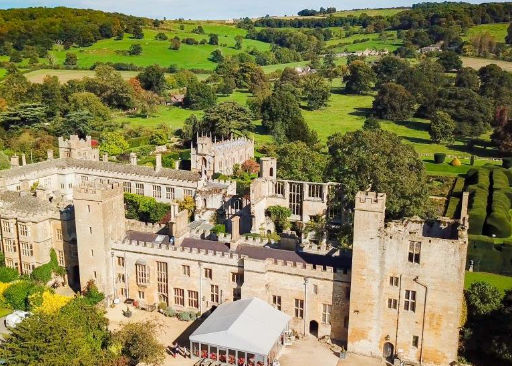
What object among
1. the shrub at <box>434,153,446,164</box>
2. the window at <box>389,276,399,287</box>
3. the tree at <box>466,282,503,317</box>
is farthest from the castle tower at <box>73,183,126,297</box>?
the shrub at <box>434,153,446,164</box>

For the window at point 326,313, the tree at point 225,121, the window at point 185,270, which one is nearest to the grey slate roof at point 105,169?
the window at point 185,270

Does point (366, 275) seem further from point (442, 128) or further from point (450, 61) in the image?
point (450, 61)

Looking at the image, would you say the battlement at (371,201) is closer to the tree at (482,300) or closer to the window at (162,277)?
the tree at (482,300)

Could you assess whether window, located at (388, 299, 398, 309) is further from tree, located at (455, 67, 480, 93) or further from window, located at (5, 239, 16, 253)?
tree, located at (455, 67, 480, 93)

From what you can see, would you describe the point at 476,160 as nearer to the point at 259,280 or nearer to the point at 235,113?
the point at 235,113

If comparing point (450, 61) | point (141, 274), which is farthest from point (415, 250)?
point (450, 61)

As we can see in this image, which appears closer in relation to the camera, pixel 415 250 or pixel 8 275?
pixel 415 250
